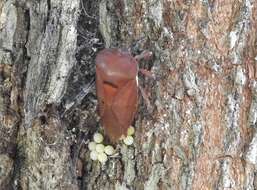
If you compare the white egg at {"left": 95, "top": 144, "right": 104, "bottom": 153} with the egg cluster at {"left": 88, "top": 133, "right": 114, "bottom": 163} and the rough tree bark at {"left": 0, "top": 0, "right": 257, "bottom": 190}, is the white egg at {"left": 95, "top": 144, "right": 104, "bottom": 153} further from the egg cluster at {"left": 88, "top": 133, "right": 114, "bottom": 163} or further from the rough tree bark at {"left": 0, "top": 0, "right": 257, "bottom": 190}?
the rough tree bark at {"left": 0, "top": 0, "right": 257, "bottom": 190}

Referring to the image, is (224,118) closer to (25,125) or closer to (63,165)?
(63,165)

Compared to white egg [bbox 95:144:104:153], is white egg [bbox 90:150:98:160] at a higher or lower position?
lower

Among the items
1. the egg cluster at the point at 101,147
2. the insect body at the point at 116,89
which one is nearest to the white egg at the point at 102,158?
the egg cluster at the point at 101,147

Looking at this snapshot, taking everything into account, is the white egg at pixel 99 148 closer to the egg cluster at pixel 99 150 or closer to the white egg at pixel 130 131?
the egg cluster at pixel 99 150

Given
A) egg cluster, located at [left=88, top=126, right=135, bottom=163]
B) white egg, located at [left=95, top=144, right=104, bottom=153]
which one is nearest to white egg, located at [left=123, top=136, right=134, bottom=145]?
egg cluster, located at [left=88, top=126, right=135, bottom=163]

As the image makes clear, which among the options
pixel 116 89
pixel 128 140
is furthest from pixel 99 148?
pixel 116 89

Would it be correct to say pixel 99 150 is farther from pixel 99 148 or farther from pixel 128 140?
pixel 128 140
